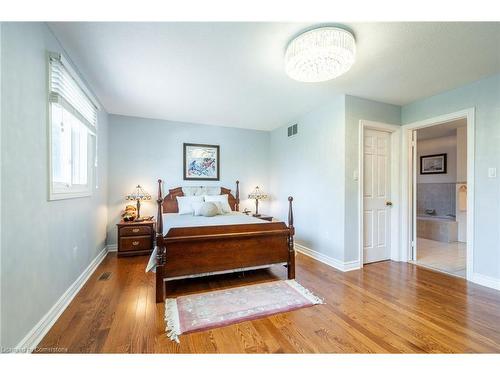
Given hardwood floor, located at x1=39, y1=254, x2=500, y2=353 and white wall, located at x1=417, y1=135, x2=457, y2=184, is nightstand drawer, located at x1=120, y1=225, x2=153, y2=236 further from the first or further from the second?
white wall, located at x1=417, y1=135, x2=457, y2=184

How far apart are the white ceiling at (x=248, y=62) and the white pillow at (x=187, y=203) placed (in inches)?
61.1

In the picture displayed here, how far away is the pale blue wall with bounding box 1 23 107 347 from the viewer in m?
1.25

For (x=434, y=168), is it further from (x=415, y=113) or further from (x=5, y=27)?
(x=5, y=27)

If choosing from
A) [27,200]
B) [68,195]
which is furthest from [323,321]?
[68,195]

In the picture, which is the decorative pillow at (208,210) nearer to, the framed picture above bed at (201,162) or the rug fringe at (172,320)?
the framed picture above bed at (201,162)

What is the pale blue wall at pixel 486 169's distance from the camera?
2.39 meters

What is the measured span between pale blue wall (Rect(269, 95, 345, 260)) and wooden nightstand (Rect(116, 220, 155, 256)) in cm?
257

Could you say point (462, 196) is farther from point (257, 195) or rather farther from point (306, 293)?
point (306, 293)

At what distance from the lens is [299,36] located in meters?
1.74

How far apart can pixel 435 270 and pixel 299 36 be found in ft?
11.1

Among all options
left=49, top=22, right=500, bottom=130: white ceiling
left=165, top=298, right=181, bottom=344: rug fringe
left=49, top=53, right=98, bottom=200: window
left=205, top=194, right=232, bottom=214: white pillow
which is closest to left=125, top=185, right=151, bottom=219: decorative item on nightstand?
left=49, top=53, right=98, bottom=200: window

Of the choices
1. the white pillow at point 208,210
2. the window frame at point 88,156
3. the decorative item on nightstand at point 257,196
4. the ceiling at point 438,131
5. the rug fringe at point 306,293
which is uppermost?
the ceiling at point 438,131

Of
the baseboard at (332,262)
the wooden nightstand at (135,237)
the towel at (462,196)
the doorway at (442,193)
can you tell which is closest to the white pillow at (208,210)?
the wooden nightstand at (135,237)
